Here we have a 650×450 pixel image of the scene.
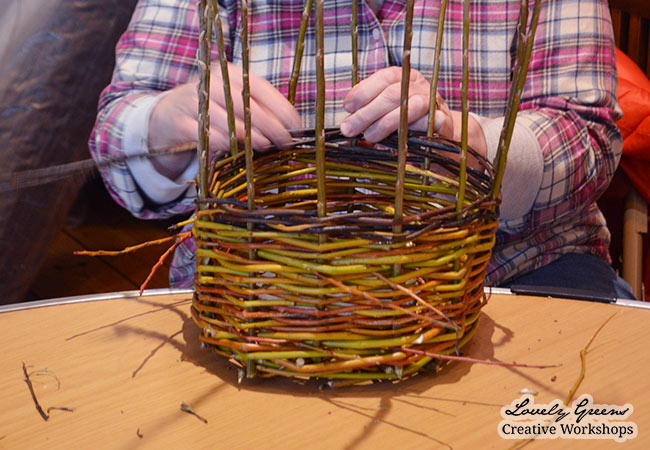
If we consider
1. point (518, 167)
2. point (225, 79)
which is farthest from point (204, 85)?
point (518, 167)

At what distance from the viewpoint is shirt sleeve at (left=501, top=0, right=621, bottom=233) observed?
0.77 meters

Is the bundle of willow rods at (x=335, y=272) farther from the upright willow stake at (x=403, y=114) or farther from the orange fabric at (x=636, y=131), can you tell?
the orange fabric at (x=636, y=131)

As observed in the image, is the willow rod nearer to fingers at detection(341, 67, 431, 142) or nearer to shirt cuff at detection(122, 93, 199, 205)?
fingers at detection(341, 67, 431, 142)

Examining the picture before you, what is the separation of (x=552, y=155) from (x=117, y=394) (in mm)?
Result: 558

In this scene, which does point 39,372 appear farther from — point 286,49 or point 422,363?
point 286,49

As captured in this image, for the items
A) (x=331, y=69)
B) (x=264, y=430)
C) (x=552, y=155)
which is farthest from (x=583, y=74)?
(x=264, y=430)

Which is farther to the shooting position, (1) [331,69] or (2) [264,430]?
(1) [331,69]

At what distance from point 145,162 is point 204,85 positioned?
1.21 feet

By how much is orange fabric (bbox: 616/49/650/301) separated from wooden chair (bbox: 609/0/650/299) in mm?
30

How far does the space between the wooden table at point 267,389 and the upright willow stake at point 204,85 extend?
0.13 meters

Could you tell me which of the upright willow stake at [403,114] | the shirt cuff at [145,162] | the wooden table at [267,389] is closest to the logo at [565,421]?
the wooden table at [267,389]

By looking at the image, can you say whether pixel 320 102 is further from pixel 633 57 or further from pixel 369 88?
pixel 633 57

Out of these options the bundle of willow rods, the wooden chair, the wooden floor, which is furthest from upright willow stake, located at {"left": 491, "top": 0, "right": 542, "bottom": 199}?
the wooden chair

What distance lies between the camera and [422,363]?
0.41 m
